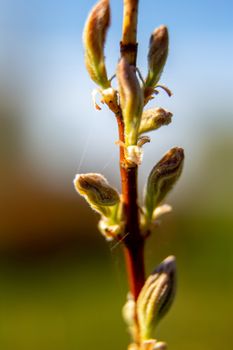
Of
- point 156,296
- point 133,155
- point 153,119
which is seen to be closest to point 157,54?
point 153,119

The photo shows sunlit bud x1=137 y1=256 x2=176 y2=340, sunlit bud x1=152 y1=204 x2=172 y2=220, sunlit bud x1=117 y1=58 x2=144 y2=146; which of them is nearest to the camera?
sunlit bud x1=117 y1=58 x2=144 y2=146

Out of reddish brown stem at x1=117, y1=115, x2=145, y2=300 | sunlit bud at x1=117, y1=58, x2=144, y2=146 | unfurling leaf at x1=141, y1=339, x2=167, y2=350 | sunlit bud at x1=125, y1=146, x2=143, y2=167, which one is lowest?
unfurling leaf at x1=141, y1=339, x2=167, y2=350

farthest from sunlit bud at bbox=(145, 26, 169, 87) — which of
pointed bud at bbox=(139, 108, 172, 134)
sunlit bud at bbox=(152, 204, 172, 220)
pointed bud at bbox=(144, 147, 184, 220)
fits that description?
sunlit bud at bbox=(152, 204, 172, 220)

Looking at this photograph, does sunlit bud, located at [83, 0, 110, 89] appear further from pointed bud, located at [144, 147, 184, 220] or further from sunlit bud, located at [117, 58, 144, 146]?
pointed bud, located at [144, 147, 184, 220]

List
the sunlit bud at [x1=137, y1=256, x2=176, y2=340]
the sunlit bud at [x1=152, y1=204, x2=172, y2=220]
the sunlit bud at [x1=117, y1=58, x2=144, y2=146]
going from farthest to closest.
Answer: the sunlit bud at [x1=152, y1=204, x2=172, y2=220] < the sunlit bud at [x1=137, y1=256, x2=176, y2=340] < the sunlit bud at [x1=117, y1=58, x2=144, y2=146]

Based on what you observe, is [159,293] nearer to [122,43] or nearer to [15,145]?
[122,43]
